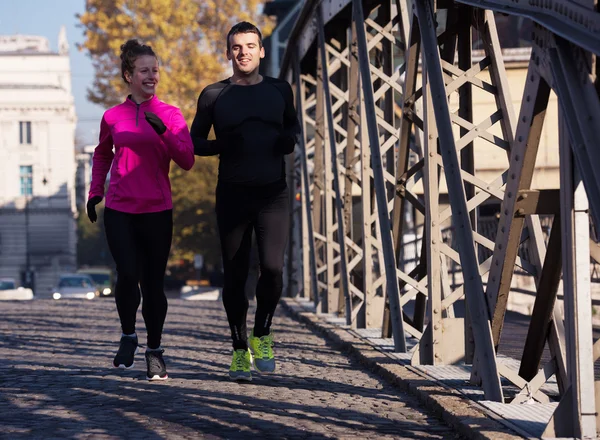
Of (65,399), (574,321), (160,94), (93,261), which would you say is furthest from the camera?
(93,261)

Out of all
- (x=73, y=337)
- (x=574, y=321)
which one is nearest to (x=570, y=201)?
(x=574, y=321)

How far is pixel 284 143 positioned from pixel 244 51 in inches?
21.8

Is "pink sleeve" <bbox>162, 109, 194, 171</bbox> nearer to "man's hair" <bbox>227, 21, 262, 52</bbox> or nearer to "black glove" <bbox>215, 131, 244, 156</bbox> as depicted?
"black glove" <bbox>215, 131, 244, 156</bbox>

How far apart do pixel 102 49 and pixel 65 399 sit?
47.9 metres

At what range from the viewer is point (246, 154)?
7445 millimetres

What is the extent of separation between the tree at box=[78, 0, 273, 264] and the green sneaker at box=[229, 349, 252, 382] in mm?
43516

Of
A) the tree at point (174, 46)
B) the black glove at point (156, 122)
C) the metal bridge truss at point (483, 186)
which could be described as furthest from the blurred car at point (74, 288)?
the black glove at point (156, 122)

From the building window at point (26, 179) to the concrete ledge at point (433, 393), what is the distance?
75.8 m

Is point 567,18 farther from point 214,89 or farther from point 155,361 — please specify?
point 155,361

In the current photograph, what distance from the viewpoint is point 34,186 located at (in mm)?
85562

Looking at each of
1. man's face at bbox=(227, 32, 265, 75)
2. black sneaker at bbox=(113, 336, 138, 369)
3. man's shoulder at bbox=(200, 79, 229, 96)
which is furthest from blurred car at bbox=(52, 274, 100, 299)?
man's face at bbox=(227, 32, 265, 75)

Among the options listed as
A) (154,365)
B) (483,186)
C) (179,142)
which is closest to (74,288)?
(154,365)

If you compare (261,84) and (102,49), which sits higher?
(102,49)

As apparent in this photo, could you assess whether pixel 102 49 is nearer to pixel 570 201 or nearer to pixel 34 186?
pixel 34 186
